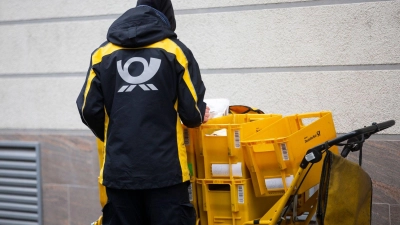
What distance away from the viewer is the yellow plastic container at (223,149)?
4.08 meters

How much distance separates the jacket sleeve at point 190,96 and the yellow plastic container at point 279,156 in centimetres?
33

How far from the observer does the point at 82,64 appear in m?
6.55

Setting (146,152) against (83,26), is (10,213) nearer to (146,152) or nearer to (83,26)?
(83,26)

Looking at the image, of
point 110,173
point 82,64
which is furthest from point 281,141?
point 82,64

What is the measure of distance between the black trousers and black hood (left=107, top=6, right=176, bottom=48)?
2.97 feet

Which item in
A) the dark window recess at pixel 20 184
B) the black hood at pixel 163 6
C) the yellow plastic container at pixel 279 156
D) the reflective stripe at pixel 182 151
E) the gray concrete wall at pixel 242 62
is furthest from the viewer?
the dark window recess at pixel 20 184

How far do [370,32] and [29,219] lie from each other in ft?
13.0

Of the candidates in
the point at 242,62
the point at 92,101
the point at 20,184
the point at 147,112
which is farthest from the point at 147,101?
the point at 20,184

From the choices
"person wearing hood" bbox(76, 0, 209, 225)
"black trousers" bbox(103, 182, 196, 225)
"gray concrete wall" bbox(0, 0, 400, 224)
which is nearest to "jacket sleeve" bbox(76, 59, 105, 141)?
"person wearing hood" bbox(76, 0, 209, 225)

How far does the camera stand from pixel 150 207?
406 cm

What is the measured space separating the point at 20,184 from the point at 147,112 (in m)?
3.45

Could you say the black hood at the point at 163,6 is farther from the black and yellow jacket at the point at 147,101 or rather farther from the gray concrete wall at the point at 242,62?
the gray concrete wall at the point at 242,62

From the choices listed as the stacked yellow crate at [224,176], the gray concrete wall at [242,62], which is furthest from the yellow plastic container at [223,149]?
the gray concrete wall at [242,62]

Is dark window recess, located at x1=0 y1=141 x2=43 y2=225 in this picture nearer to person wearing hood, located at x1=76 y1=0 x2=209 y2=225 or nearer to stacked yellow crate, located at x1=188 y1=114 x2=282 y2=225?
person wearing hood, located at x1=76 y1=0 x2=209 y2=225
